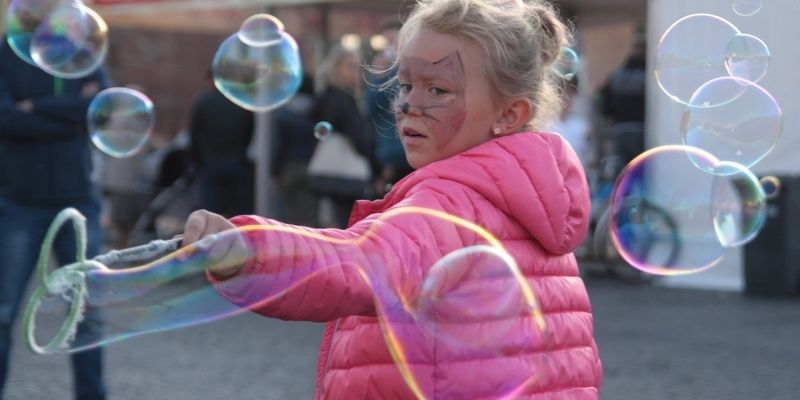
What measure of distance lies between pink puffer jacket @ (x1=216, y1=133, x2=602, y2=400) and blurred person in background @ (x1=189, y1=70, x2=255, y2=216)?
7.89 metres

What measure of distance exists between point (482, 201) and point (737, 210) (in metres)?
2.52

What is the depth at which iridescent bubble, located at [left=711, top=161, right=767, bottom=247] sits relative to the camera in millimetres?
4180

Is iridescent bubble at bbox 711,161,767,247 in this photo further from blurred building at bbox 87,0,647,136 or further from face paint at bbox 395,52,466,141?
blurred building at bbox 87,0,647,136

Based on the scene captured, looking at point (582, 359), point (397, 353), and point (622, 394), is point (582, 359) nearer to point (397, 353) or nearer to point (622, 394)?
point (397, 353)

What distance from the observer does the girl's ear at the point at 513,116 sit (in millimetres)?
2334

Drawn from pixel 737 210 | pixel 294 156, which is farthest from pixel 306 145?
pixel 737 210

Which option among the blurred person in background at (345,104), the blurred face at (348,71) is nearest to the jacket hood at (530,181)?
the blurred person in background at (345,104)

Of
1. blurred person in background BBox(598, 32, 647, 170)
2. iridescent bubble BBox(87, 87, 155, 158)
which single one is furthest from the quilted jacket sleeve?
blurred person in background BBox(598, 32, 647, 170)

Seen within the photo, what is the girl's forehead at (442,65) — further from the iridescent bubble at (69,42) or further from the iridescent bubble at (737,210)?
the iridescent bubble at (69,42)

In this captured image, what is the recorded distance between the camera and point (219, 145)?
33.4 ft

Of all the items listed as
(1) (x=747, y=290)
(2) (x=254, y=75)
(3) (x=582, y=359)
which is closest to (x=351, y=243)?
(3) (x=582, y=359)

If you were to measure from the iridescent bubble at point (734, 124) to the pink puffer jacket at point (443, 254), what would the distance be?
6.29ft

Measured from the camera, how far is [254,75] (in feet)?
15.8

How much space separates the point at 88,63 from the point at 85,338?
8.28ft
